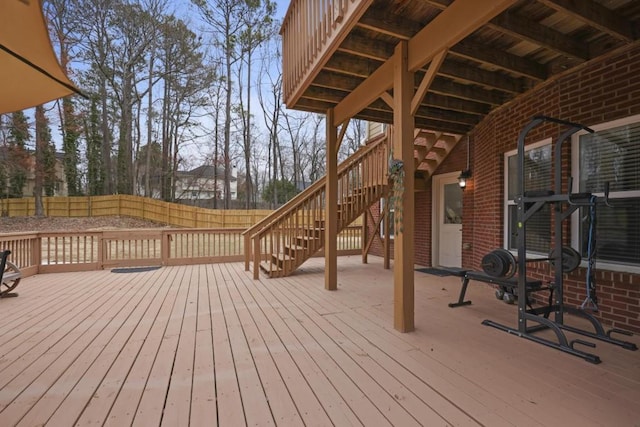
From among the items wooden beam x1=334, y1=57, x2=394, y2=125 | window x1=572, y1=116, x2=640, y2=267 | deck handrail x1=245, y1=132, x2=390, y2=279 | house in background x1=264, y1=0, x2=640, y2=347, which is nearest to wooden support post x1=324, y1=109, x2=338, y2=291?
house in background x1=264, y1=0, x2=640, y2=347

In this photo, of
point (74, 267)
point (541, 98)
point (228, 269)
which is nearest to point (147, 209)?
point (74, 267)

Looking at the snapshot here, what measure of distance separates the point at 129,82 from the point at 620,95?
1928 centimetres

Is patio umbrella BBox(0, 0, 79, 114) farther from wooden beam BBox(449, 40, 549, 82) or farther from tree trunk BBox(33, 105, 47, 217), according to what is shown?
tree trunk BBox(33, 105, 47, 217)

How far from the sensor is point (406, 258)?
119 inches

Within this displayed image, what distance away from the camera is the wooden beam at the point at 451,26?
2.24 m

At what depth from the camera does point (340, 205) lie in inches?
245

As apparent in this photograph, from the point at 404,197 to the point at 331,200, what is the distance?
1.74 m

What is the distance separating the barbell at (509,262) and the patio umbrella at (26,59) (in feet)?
13.2

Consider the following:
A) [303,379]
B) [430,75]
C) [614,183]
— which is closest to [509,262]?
[614,183]

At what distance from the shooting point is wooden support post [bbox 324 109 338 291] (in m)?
4.65

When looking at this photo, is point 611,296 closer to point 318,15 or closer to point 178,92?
Answer: point 318,15

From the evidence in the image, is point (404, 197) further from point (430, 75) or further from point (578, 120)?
point (578, 120)

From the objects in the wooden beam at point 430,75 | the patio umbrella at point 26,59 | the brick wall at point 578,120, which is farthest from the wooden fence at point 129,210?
the patio umbrella at point 26,59

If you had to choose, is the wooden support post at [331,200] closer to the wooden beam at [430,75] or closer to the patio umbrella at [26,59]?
the wooden beam at [430,75]
